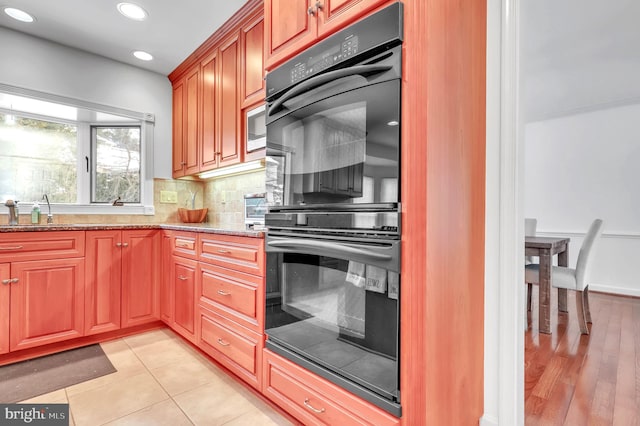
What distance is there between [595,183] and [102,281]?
227 inches

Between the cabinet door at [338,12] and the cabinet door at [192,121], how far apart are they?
6.39ft

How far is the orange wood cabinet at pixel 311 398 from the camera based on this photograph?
3.67ft

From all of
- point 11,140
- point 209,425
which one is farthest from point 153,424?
point 11,140


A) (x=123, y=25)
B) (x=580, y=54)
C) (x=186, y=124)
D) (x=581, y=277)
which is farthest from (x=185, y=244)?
(x=580, y=54)

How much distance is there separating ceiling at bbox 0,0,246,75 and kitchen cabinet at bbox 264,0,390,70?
0.88 metres

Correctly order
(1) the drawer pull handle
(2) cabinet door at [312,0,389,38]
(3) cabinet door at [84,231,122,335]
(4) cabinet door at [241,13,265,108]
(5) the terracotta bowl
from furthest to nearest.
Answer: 1. (5) the terracotta bowl
2. (3) cabinet door at [84,231,122,335]
3. (4) cabinet door at [241,13,265,108]
4. (1) the drawer pull handle
5. (2) cabinet door at [312,0,389,38]

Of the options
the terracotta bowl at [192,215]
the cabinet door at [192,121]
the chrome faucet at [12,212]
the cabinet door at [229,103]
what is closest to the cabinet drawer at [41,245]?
the chrome faucet at [12,212]

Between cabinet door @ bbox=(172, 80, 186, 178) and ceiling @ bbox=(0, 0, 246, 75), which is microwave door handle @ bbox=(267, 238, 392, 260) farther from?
cabinet door @ bbox=(172, 80, 186, 178)

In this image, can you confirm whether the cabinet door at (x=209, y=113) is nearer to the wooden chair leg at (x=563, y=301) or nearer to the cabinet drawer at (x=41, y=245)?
the cabinet drawer at (x=41, y=245)

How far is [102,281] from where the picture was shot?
95.7 inches

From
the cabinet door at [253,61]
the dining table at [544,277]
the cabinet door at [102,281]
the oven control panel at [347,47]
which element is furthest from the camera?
the dining table at [544,277]

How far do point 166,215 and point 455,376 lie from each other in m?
3.10

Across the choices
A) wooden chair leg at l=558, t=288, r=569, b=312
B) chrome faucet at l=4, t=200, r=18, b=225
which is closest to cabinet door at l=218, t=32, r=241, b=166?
chrome faucet at l=4, t=200, r=18, b=225

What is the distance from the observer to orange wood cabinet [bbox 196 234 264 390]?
1639 millimetres
